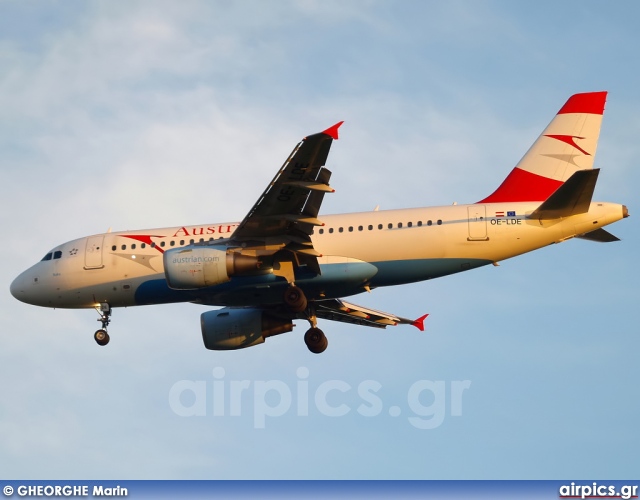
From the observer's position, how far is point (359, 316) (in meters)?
46.4

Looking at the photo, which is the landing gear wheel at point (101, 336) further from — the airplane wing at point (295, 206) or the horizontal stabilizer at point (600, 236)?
the horizontal stabilizer at point (600, 236)

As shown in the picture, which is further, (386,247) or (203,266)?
(386,247)

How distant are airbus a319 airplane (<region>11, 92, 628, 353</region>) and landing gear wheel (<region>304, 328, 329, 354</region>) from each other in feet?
0.16

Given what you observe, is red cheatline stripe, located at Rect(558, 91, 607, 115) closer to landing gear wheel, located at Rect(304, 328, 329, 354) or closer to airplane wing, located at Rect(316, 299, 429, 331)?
airplane wing, located at Rect(316, 299, 429, 331)

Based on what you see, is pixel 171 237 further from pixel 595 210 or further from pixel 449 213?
pixel 595 210

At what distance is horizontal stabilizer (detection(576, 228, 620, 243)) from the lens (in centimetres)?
3950

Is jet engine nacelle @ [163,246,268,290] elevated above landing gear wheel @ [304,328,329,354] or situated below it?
above

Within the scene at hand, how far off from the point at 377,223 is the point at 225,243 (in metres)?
5.09

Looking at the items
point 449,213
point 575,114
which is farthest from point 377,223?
point 575,114

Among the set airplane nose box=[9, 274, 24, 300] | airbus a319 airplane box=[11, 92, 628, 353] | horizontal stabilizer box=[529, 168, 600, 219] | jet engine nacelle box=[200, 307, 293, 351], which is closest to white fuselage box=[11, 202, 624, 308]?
airbus a319 airplane box=[11, 92, 628, 353]

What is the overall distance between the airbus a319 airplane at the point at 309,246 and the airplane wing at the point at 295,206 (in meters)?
0.04

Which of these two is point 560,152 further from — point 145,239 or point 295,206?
point 145,239

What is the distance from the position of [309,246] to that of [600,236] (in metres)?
9.49

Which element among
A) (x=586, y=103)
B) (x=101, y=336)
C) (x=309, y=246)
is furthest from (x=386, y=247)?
(x=101, y=336)
